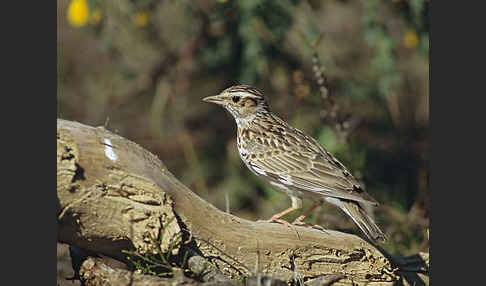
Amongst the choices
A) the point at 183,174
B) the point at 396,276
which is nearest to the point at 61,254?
the point at 396,276

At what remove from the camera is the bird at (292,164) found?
535cm

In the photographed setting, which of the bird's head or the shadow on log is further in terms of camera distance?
the bird's head

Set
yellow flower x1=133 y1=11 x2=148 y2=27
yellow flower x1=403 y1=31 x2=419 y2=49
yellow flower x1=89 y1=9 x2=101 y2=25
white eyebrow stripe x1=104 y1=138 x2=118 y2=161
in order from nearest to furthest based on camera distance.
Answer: white eyebrow stripe x1=104 y1=138 x2=118 y2=161
yellow flower x1=89 y1=9 x2=101 y2=25
yellow flower x1=133 y1=11 x2=148 y2=27
yellow flower x1=403 y1=31 x2=419 y2=49

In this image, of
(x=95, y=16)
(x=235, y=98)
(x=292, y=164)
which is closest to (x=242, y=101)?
(x=235, y=98)

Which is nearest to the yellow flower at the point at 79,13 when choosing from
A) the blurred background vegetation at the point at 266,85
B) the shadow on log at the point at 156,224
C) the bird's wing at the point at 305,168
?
the blurred background vegetation at the point at 266,85

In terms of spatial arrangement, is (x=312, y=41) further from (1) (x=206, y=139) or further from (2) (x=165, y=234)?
(2) (x=165, y=234)

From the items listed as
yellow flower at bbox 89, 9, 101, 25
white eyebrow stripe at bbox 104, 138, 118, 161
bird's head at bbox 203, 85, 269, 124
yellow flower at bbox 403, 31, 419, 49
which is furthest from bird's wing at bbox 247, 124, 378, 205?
yellow flower at bbox 403, 31, 419, 49

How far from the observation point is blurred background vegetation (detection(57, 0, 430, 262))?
25.4ft

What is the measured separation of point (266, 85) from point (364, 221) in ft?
13.0

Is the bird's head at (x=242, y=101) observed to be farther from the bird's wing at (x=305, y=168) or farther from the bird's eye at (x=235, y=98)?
the bird's wing at (x=305, y=168)

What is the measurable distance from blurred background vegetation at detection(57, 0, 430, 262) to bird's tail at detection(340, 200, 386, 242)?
49.5 inches

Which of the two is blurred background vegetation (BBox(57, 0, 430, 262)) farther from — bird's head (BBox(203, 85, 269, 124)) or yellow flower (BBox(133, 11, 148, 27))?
bird's head (BBox(203, 85, 269, 124))

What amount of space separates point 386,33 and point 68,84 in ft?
19.1

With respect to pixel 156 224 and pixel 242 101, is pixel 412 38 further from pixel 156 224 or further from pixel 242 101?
pixel 156 224
